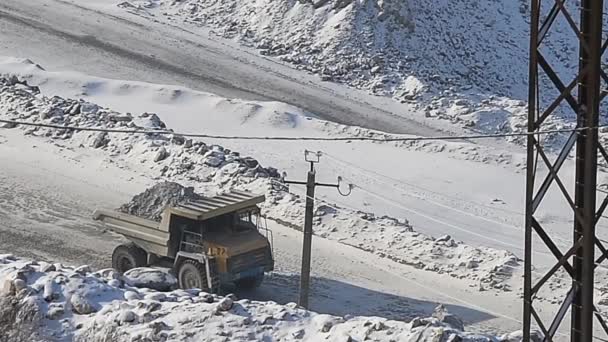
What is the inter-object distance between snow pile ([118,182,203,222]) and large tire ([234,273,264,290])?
1937 millimetres

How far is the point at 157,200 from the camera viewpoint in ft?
72.4

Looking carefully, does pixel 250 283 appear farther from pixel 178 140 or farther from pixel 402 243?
pixel 178 140

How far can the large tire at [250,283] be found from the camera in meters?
20.6

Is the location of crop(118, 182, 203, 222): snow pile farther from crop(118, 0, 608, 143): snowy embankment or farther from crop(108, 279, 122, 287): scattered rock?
crop(118, 0, 608, 143): snowy embankment

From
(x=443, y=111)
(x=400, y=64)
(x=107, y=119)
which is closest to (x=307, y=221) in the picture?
(x=107, y=119)

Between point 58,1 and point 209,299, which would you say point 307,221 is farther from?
point 58,1

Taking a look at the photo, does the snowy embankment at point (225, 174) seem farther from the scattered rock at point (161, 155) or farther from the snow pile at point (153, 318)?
the snow pile at point (153, 318)

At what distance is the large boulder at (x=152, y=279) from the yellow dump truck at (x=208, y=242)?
2.84ft

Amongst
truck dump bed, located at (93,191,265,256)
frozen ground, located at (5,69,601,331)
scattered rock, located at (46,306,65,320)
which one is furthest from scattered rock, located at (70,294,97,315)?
frozen ground, located at (5,69,601,331)

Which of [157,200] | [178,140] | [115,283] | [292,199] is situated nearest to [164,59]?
[178,140]

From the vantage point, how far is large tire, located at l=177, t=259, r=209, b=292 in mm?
19766

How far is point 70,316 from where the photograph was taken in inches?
614

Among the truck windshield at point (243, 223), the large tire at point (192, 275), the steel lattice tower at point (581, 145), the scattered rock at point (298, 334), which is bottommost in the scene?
the large tire at point (192, 275)

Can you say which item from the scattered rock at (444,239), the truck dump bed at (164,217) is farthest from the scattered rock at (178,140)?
the scattered rock at (444,239)
